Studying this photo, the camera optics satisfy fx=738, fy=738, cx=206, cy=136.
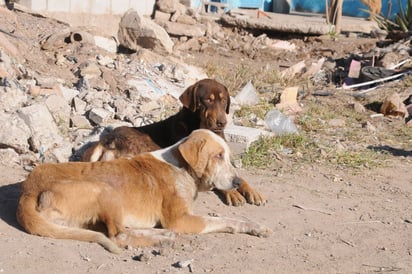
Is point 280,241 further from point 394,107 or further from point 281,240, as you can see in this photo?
point 394,107

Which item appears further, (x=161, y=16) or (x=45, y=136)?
(x=161, y=16)

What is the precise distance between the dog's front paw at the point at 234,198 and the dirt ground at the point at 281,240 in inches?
2.2

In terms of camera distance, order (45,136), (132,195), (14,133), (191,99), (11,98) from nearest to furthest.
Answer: (132,195), (191,99), (14,133), (45,136), (11,98)

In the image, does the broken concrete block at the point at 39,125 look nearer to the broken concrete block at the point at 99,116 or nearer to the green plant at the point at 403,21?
the broken concrete block at the point at 99,116

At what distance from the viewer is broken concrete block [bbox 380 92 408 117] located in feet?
35.8

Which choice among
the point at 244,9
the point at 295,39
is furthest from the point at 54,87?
the point at 244,9

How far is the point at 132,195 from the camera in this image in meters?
5.45

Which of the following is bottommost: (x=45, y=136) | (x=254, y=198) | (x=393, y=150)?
(x=393, y=150)

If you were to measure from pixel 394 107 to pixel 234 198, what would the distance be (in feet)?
16.8

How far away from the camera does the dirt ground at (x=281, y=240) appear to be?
4.95 m

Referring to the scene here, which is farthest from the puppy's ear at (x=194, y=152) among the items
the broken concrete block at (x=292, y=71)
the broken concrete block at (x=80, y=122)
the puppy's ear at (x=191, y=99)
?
the broken concrete block at (x=292, y=71)

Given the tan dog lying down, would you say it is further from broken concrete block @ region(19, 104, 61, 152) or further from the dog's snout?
broken concrete block @ region(19, 104, 61, 152)

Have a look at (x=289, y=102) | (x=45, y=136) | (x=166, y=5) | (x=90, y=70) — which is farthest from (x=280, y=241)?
(x=166, y=5)

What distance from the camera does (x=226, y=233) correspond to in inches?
223
